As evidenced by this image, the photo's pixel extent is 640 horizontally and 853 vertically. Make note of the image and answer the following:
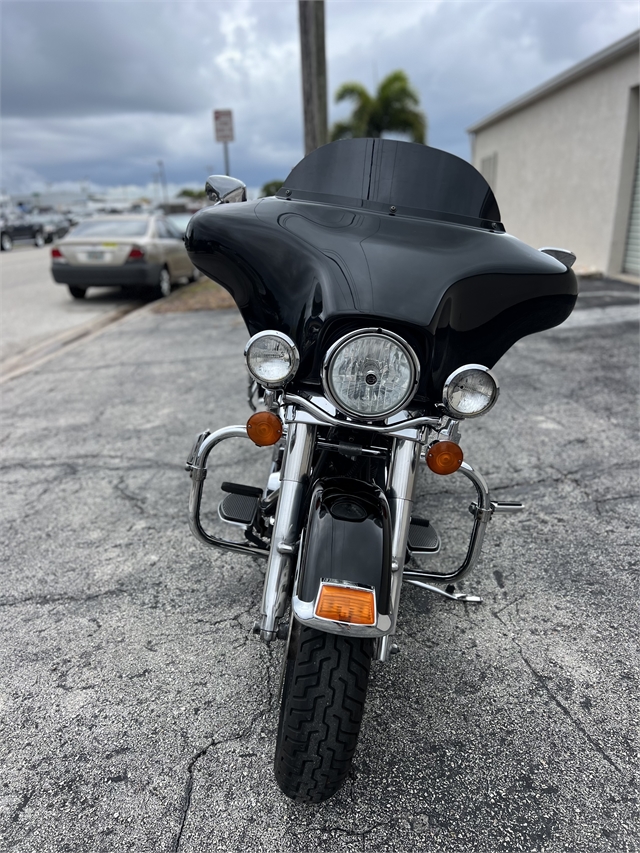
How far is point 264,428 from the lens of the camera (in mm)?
2010

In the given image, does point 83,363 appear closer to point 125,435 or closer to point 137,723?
point 125,435

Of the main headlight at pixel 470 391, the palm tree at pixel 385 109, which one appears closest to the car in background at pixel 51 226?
the palm tree at pixel 385 109

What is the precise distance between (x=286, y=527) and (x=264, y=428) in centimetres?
34

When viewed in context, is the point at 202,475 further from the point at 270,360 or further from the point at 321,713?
the point at 321,713

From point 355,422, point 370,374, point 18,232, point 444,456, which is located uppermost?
point 18,232

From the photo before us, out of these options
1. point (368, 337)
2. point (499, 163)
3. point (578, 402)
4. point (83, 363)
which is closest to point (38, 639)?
point (368, 337)

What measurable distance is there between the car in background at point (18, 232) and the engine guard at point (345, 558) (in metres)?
29.1

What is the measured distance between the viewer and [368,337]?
5.69ft

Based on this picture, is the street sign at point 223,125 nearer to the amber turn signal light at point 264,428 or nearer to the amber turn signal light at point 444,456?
the amber turn signal light at point 264,428

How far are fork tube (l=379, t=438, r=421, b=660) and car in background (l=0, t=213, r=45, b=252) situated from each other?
29.0 meters

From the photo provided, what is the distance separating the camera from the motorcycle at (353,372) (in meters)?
1.73

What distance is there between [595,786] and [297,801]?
3.03 feet

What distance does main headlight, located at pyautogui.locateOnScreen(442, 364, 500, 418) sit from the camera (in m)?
1.84

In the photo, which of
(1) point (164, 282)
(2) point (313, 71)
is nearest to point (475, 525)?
(2) point (313, 71)
